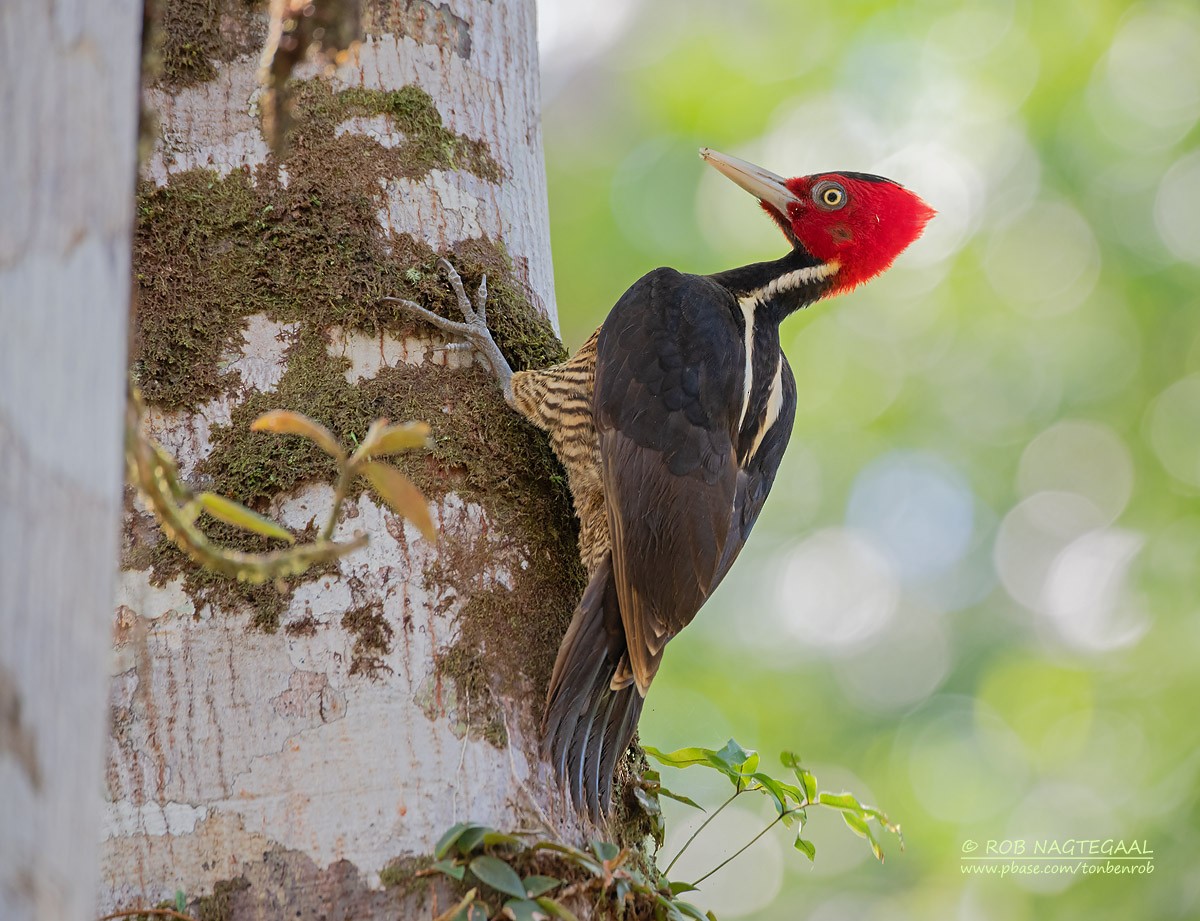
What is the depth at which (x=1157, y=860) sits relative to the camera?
220 inches

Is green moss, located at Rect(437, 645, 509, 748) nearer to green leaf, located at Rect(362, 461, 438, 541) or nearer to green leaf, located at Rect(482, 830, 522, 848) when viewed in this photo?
green leaf, located at Rect(482, 830, 522, 848)

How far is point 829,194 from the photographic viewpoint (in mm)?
3734

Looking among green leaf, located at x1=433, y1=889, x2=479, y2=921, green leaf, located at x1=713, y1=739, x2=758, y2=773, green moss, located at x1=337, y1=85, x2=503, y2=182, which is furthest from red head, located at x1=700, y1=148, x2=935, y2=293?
green leaf, located at x1=433, y1=889, x2=479, y2=921

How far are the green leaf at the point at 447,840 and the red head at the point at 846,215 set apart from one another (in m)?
2.37

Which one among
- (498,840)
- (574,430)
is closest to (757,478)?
(574,430)

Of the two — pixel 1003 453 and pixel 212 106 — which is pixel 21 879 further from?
pixel 1003 453

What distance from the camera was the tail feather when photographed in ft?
7.12

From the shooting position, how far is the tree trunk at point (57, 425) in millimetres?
800

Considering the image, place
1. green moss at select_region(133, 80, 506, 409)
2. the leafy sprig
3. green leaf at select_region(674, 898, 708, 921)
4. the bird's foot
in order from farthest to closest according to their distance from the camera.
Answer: the bird's foot → green moss at select_region(133, 80, 506, 409) → green leaf at select_region(674, 898, 708, 921) → the leafy sprig

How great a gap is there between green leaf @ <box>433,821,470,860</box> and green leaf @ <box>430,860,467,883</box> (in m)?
0.01

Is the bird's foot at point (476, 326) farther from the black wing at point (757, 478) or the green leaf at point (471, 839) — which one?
the green leaf at point (471, 839)

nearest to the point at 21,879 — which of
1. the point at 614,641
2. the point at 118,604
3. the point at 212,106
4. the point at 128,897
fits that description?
the point at 128,897

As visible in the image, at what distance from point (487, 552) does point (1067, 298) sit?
5.42 m

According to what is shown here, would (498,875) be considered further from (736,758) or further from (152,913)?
(736,758)
